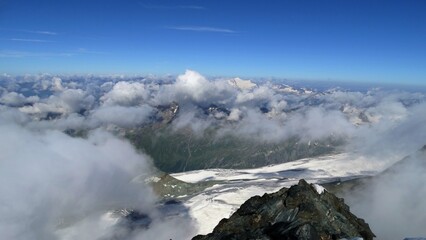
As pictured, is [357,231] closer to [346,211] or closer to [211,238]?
[346,211]

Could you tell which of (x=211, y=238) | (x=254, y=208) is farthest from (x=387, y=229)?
(x=211, y=238)

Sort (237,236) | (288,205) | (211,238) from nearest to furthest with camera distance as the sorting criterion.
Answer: (237,236) → (211,238) → (288,205)

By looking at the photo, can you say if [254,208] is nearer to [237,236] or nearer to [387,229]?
[237,236]

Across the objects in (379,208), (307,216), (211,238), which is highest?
(307,216)

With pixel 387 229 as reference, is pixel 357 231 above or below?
above

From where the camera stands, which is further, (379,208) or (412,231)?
(379,208)

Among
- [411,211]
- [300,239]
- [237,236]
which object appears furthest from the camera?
[411,211]
